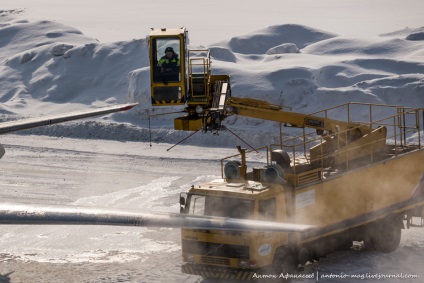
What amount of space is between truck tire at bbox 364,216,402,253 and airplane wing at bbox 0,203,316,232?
8116 mm

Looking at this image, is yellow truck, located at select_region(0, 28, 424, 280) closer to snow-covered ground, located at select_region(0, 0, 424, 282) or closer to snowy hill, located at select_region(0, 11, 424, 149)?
snow-covered ground, located at select_region(0, 0, 424, 282)

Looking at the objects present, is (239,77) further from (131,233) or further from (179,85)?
(179,85)

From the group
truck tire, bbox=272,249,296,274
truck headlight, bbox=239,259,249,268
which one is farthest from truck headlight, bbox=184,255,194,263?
truck tire, bbox=272,249,296,274

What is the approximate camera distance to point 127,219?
13.4 m

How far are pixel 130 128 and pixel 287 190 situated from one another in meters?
20.4

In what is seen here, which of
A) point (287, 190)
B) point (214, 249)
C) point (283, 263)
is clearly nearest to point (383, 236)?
point (287, 190)

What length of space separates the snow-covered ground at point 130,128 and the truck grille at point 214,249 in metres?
1.23

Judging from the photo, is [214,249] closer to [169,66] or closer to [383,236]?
[169,66]

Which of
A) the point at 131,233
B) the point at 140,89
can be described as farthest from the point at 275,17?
the point at 131,233

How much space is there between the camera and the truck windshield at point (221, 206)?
1817 cm

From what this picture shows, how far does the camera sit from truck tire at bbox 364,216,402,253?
2134cm

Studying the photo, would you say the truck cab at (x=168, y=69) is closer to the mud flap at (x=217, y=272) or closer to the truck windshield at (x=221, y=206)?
the truck windshield at (x=221, y=206)

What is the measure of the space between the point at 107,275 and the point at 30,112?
78.7 feet

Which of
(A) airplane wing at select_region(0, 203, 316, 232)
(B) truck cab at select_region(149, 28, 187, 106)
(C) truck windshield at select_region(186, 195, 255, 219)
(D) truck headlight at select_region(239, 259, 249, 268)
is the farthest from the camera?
(B) truck cab at select_region(149, 28, 187, 106)
